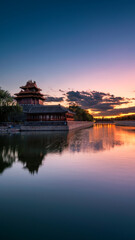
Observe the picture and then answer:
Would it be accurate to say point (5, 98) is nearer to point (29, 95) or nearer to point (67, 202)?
point (29, 95)

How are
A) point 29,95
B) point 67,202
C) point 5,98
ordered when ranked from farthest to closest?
point 29,95, point 5,98, point 67,202

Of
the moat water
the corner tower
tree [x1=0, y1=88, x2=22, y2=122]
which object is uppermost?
the corner tower

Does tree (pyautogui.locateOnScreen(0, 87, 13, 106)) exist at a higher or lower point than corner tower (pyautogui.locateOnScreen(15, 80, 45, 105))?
lower

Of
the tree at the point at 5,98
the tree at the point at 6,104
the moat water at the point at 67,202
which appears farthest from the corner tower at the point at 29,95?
the moat water at the point at 67,202

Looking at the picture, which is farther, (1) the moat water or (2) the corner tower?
(2) the corner tower

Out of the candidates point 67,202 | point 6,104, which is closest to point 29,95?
point 6,104

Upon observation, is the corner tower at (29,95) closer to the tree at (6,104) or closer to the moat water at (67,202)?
the tree at (6,104)

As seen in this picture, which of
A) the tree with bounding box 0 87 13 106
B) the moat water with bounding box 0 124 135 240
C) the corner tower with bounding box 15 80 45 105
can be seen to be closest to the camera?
the moat water with bounding box 0 124 135 240

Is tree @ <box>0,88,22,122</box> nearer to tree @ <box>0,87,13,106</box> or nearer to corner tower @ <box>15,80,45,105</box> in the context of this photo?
tree @ <box>0,87,13,106</box>

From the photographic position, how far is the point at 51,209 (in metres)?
4.92

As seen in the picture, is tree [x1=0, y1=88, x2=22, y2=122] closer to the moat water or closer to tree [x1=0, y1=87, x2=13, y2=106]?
tree [x1=0, y1=87, x2=13, y2=106]

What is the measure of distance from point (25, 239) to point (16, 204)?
5.68 ft

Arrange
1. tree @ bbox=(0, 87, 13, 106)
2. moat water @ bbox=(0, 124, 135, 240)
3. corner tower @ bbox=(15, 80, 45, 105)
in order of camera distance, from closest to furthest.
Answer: moat water @ bbox=(0, 124, 135, 240) < tree @ bbox=(0, 87, 13, 106) < corner tower @ bbox=(15, 80, 45, 105)

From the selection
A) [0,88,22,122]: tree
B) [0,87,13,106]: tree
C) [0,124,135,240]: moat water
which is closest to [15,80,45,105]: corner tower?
[0,88,22,122]: tree
